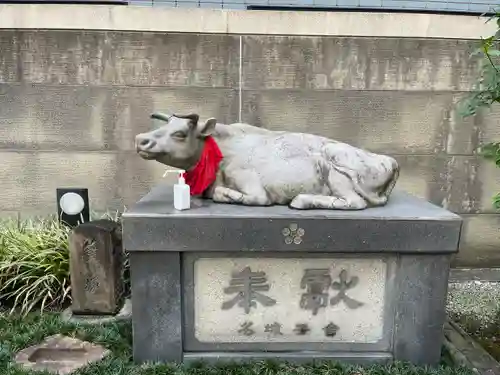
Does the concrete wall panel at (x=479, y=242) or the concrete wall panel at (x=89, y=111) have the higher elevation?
the concrete wall panel at (x=89, y=111)

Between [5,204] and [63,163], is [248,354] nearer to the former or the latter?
[63,163]

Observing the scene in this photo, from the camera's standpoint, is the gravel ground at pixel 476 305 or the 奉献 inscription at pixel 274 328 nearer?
the 奉献 inscription at pixel 274 328

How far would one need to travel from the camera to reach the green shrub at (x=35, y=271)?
4.09 m

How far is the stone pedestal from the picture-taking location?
2.94 m

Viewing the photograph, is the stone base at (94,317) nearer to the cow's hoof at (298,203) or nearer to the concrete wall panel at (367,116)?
the cow's hoof at (298,203)

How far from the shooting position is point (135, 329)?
122 inches

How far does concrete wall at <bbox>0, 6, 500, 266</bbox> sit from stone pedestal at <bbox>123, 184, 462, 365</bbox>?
7.31ft

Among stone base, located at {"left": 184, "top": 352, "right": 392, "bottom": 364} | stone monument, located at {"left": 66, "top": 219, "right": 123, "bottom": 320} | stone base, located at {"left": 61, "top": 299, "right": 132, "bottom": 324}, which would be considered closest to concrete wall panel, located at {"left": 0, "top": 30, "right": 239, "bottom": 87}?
stone monument, located at {"left": 66, "top": 219, "right": 123, "bottom": 320}

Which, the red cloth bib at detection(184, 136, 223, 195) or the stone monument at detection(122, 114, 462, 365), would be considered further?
the red cloth bib at detection(184, 136, 223, 195)

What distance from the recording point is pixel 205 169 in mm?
3182

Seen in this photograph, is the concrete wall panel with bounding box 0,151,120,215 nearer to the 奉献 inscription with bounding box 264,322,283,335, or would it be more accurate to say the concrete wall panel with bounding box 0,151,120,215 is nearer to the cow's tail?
the 奉献 inscription with bounding box 264,322,283,335

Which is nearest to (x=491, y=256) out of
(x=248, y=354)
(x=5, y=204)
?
(x=248, y=354)

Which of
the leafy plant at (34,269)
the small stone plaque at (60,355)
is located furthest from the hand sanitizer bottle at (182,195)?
the leafy plant at (34,269)

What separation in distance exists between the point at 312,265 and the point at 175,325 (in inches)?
40.3
